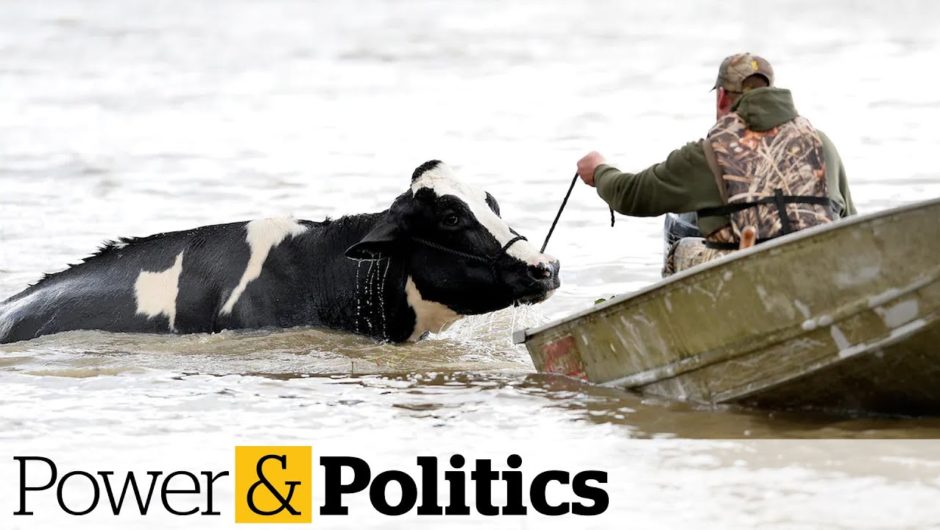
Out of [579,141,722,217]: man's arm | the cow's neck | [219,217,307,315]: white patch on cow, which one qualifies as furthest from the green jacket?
[219,217,307,315]: white patch on cow

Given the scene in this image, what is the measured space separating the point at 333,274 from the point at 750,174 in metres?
3.15

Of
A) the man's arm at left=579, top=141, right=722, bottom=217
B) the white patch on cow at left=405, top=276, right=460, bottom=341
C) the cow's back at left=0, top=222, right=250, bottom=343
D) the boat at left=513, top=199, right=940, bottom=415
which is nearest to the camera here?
the boat at left=513, top=199, right=940, bottom=415

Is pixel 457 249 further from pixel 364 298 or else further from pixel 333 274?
pixel 333 274

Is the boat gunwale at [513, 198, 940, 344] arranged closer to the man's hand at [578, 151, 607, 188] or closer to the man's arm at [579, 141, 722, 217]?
the man's arm at [579, 141, 722, 217]

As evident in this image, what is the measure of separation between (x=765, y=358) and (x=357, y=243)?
119 inches

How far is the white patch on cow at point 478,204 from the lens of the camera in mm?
9758

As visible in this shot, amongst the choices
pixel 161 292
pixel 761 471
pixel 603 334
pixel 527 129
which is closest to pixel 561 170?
pixel 527 129

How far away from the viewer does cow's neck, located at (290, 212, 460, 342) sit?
1023 centimetres

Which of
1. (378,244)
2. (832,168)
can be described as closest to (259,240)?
(378,244)

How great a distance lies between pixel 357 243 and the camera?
9.96 m

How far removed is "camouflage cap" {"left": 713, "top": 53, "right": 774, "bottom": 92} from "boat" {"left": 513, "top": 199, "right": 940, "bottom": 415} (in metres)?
1.18

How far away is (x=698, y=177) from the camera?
828 cm

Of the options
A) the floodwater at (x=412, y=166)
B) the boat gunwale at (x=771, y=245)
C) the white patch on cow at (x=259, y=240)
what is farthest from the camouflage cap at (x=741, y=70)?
the white patch on cow at (x=259, y=240)

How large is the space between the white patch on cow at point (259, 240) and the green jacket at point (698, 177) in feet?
8.96
